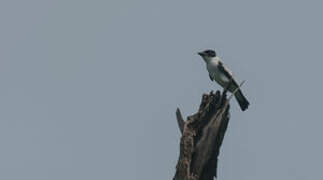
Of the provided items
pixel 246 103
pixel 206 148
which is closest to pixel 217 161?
pixel 206 148

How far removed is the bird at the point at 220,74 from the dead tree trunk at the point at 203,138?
5.34 meters

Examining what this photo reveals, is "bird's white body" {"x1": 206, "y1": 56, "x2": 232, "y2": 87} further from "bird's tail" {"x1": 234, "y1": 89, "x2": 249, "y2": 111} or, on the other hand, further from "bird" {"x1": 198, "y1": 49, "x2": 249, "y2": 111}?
"bird's tail" {"x1": 234, "y1": 89, "x2": 249, "y2": 111}

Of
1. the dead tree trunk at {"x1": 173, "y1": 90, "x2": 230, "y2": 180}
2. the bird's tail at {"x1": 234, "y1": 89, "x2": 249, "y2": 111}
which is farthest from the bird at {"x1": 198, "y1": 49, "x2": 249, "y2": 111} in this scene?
the dead tree trunk at {"x1": 173, "y1": 90, "x2": 230, "y2": 180}

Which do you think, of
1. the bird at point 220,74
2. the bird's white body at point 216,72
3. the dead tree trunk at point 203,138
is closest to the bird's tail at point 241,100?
the bird at point 220,74

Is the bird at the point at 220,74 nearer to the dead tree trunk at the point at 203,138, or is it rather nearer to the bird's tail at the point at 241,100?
the bird's tail at the point at 241,100

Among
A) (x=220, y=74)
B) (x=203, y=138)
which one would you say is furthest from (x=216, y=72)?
(x=203, y=138)

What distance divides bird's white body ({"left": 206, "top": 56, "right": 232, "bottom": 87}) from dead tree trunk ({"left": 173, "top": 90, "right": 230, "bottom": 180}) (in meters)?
5.85

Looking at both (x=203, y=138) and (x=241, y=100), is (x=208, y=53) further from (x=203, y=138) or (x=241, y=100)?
(x=203, y=138)

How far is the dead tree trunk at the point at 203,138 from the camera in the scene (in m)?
16.4

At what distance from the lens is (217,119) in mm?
16672

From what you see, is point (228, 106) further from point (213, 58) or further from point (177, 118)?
point (213, 58)

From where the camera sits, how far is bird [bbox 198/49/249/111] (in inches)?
886

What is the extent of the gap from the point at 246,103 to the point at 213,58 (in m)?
1.60

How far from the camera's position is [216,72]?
23.0 meters
